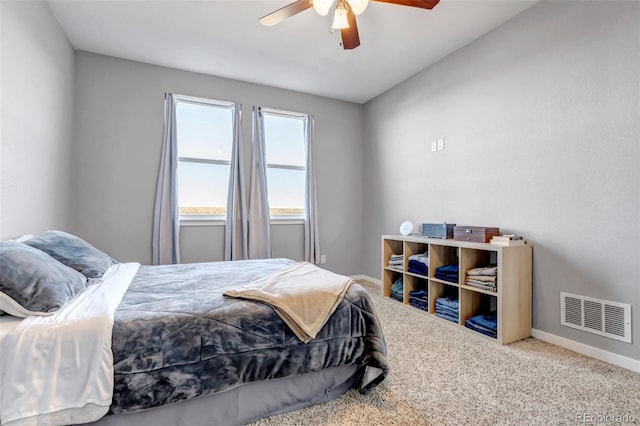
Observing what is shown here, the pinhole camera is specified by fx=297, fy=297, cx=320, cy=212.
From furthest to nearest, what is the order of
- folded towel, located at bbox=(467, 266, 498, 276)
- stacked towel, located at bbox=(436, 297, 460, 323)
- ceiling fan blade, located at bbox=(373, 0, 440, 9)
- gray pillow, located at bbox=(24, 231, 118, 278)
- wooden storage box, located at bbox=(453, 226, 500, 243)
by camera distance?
stacked towel, located at bbox=(436, 297, 460, 323) < wooden storage box, located at bbox=(453, 226, 500, 243) < folded towel, located at bbox=(467, 266, 498, 276) < ceiling fan blade, located at bbox=(373, 0, 440, 9) < gray pillow, located at bbox=(24, 231, 118, 278)

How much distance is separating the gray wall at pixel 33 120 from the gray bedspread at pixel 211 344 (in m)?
1.11

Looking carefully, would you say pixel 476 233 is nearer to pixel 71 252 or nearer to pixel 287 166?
pixel 287 166

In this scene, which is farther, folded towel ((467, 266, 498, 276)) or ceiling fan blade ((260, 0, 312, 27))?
folded towel ((467, 266, 498, 276))

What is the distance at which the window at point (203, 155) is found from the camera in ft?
11.6

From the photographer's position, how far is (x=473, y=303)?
267 centimetres

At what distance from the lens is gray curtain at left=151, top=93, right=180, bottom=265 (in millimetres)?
3301

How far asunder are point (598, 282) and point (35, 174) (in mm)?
4130

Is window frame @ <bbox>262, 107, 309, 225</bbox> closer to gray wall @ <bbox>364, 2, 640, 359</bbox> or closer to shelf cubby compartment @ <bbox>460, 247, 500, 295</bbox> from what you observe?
gray wall @ <bbox>364, 2, 640, 359</bbox>

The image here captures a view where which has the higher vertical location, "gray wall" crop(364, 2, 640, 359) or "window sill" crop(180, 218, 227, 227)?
"gray wall" crop(364, 2, 640, 359)

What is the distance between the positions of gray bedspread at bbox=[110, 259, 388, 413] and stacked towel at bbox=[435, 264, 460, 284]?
1.42 metres

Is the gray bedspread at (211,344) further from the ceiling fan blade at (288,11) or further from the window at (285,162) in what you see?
the window at (285,162)

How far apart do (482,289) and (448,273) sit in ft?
1.14

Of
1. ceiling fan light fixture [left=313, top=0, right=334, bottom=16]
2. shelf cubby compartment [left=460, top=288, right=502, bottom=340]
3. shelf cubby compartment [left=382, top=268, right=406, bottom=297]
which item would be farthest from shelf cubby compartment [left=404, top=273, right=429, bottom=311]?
ceiling fan light fixture [left=313, top=0, right=334, bottom=16]

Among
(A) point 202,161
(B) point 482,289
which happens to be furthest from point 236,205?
(B) point 482,289
